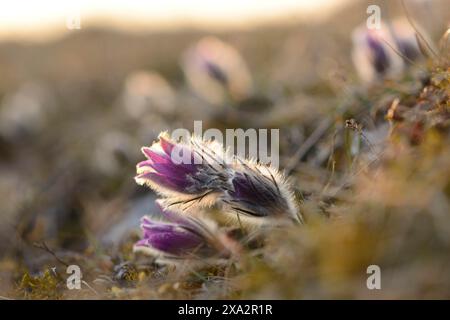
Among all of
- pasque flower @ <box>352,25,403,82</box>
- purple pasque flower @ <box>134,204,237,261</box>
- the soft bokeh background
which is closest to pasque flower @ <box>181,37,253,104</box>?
the soft bokeh background

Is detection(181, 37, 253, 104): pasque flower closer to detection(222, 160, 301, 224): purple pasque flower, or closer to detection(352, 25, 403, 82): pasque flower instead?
detection(352, 25, 403, 82): pasque flower

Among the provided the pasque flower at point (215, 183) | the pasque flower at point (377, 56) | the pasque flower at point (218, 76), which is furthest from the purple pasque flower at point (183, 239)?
the pasque flower at point (218, 76)

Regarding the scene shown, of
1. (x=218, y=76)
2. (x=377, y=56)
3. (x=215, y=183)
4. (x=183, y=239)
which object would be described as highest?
(x=218, y=76)

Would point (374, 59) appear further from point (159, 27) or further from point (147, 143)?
point (159, 27)

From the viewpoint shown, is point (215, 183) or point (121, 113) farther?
point (121, 113)

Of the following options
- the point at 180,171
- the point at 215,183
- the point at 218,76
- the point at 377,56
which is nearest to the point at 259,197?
the point at 215,183

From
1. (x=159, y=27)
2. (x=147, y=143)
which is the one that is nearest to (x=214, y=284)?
(x=147, y=143)

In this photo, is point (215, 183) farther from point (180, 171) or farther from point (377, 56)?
point (377, 56)
